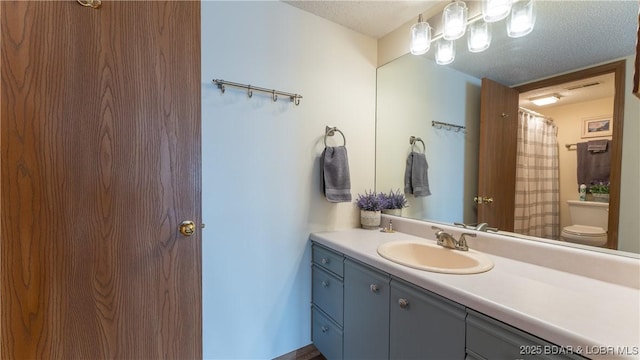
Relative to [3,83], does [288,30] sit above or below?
above

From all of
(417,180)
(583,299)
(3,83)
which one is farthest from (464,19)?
(3,83)

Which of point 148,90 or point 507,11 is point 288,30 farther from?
point 507,11

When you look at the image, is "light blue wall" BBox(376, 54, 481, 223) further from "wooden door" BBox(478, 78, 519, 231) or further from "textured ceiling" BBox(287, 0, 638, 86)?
"textured ceiling" BBox(287, 0, 638, 86)

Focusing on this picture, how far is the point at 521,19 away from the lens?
1.23 meters

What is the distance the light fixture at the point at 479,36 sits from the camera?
4.55 ft

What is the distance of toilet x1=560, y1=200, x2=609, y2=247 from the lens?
1061 mm

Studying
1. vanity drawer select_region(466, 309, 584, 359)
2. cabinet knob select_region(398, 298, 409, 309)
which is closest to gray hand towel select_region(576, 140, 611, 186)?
vanity drawer select_region(466, 309, 584, 359)

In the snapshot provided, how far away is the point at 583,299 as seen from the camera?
80 cm

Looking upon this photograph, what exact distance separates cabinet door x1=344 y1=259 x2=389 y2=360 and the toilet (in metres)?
0.83

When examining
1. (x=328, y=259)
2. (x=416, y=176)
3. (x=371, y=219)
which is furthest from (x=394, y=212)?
(x=328, y=259)

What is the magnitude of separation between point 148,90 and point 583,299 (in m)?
1.63

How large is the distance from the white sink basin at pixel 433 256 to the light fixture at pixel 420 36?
119cm

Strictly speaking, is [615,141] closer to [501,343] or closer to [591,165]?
[591,165]

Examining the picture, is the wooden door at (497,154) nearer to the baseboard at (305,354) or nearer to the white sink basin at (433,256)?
the white sink basin at (433,256)
